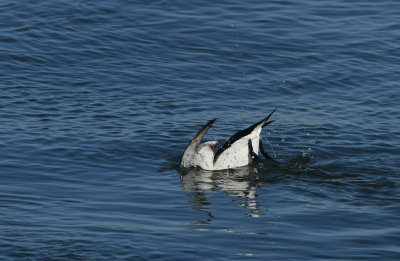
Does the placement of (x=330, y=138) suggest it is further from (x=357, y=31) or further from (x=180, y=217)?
(x=357, y=31)

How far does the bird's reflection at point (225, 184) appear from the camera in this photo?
38.3 ft

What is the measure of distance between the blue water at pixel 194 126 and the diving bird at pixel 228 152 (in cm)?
20

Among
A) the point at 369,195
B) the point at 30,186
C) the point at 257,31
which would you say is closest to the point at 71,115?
the point at 30,186

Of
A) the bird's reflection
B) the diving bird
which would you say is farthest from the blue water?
the diving bird

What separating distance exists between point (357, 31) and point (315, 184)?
10.7 meters

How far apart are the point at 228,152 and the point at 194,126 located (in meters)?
2.04

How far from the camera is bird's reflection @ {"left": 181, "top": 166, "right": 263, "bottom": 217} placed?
11.7 metres

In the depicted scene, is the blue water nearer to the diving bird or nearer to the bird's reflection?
the bird's reflection

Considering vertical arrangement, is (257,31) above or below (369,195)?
above

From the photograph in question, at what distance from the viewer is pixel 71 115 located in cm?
1600

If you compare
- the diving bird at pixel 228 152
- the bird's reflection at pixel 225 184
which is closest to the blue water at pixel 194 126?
the bird's reflection at pixel 225 184

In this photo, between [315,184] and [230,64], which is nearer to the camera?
[315,184]

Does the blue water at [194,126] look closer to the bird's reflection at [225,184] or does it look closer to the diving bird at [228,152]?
the bird's reflection at [225,184]

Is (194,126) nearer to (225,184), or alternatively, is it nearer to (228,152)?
(228,152)
